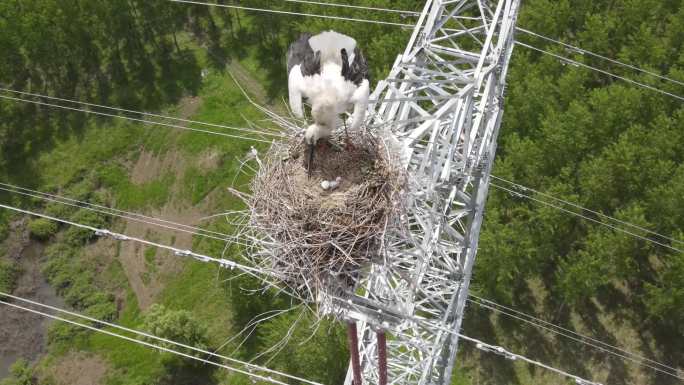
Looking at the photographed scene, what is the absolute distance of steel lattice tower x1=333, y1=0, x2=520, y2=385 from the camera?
8.41 m

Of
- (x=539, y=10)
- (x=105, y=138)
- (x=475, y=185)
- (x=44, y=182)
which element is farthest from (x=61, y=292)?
(x=539, y=10)

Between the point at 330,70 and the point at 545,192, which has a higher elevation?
the point at 330,70

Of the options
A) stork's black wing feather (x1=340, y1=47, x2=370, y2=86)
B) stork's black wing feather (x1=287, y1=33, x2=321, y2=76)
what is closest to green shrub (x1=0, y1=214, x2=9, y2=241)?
stork's black wing feather (x1=287, y1=33, x2=321, y2=76)

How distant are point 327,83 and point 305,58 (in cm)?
67

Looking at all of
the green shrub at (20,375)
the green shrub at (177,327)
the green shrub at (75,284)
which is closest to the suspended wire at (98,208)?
the green shrub at (75,284)

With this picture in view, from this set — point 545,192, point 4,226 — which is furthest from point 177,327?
point 545,192

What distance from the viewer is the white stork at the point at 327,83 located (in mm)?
7410

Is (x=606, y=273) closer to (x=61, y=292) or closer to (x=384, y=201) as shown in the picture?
(x=384, y=201)

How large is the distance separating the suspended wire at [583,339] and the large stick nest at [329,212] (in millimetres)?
11593

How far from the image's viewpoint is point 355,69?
26.2 ft

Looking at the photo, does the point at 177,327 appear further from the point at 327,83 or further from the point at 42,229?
the point at 327,83

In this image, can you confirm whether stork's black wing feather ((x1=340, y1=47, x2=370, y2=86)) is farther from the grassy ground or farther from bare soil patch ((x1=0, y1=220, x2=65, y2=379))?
bare soil patch ((x1=0, y1=220, x2=65, y2=379))

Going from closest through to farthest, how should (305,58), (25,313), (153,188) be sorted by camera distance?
1. (305,58)
2. (25,313)
3. (153,188)

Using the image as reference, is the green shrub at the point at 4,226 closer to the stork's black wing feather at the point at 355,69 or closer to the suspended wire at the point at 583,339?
the suspended wire at the point at 583,339
